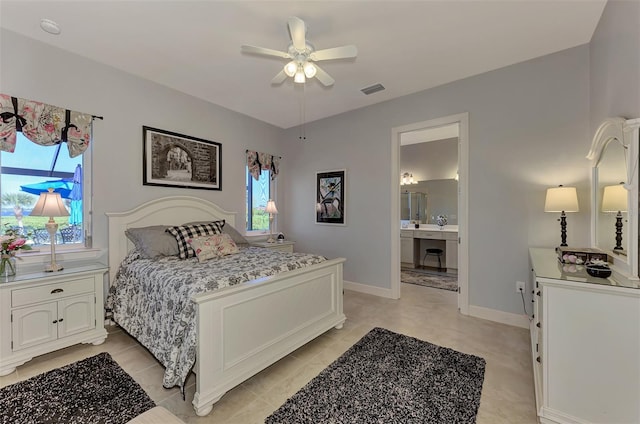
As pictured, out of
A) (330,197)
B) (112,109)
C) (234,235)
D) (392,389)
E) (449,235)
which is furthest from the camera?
(449,235)

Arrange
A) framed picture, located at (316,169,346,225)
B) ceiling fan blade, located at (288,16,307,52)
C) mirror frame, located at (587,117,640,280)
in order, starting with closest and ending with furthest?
mirror frame, located at (587,117,640,280)
ceiling fan blade, located at (288,16,307,52)
framed picture, located at (316,169,346,225)

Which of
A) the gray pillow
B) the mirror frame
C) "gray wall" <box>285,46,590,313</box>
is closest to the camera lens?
the mirror frame

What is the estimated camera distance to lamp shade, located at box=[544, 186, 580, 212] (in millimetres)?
2430

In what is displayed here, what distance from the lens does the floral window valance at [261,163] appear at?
446 cm

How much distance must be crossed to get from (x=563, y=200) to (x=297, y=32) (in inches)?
106

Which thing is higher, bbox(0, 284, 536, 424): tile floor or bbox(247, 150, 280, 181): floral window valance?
bbox(247, 150, 280, 181): floral window valance

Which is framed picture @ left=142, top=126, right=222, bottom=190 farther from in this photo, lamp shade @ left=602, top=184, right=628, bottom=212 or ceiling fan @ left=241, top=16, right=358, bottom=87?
lamp shade @ left=602, top=184, right=628, bottom=212

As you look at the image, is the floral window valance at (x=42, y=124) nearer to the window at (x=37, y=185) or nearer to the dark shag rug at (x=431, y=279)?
the window at (x=37, y=185)

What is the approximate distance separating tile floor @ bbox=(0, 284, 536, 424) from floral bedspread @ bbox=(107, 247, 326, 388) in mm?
184

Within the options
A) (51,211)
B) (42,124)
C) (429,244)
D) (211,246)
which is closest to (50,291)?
(51,211)

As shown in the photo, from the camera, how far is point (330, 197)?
14.7 feet

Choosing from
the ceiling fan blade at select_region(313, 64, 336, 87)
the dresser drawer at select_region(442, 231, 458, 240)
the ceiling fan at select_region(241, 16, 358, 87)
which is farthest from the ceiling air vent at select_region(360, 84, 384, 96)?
the dresser drawer at select_region(442, 231, 458, 240)

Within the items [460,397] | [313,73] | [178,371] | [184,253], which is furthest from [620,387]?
[184,253]

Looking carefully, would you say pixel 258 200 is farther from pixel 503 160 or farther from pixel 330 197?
pixel 503 160
